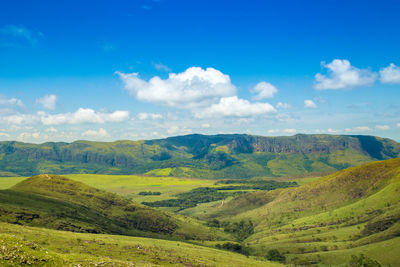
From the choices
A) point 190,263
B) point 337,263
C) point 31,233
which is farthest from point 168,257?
point 337,263

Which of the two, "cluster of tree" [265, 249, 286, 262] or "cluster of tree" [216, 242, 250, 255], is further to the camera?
"cluster of tree" [216, 242, 250, 255]

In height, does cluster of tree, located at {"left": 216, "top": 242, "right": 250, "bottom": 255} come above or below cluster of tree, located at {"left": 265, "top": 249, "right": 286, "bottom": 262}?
below

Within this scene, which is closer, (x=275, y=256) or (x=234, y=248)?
(x=275, y=256)

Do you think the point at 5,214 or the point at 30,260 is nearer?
the point at 30,260

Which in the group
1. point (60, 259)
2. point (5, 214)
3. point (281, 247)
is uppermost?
point (60, 259)

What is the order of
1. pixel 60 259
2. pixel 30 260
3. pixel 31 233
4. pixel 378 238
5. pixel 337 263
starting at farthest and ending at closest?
pixel 378 238 → pixel 337 263 → pixel 31 233 → pixel 60 259 → pixel 30 260

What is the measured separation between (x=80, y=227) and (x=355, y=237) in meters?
170

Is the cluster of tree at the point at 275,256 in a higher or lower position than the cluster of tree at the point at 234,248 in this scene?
higher

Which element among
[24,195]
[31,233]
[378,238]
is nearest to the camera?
[31,233]

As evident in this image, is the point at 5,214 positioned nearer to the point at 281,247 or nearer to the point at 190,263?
the point at 190,263

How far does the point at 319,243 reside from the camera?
188 meters

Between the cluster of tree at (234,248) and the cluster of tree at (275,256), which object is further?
the cluster of tree at (234,248)

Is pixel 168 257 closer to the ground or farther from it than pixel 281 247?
farther from it

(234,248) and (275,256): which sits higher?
(275,256)
